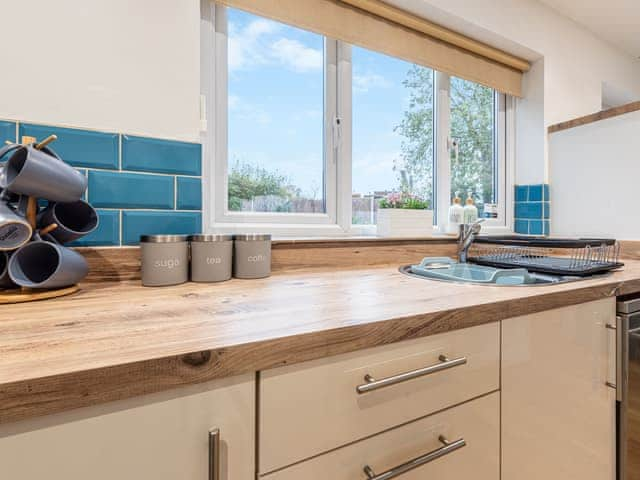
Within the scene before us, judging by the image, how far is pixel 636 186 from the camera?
179 centimetres

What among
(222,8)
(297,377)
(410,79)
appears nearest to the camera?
(297,377)

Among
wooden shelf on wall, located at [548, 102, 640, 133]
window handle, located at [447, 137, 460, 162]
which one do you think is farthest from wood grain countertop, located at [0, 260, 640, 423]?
wooden shelf on wall, located at [548, 102, 640, 133]

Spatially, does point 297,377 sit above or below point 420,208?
below

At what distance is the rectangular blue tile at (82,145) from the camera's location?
909mm

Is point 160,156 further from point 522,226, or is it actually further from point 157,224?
point 522,226

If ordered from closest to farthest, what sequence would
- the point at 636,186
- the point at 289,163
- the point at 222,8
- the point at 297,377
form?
the point at 297,377 < the point at 222,8 < the point at 289,163 < the point at 636,186

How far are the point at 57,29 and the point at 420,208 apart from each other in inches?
54.6

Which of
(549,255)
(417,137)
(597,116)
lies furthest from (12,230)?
(597,116)

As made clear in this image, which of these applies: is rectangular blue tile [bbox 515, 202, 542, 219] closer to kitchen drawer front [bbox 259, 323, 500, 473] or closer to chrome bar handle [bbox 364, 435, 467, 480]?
kitchen drawer front [bbox 259, 323, 500, 473]

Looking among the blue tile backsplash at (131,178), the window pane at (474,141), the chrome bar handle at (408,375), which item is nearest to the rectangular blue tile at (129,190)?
the blue tile backsplash at (131,178)

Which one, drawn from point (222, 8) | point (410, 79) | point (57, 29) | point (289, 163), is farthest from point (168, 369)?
point (410, 79)

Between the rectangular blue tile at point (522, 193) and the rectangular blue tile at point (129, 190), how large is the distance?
2.00m

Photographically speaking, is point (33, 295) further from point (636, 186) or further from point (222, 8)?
point (636, 186)

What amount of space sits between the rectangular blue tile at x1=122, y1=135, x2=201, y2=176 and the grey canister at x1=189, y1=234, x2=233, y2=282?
0.22 m
